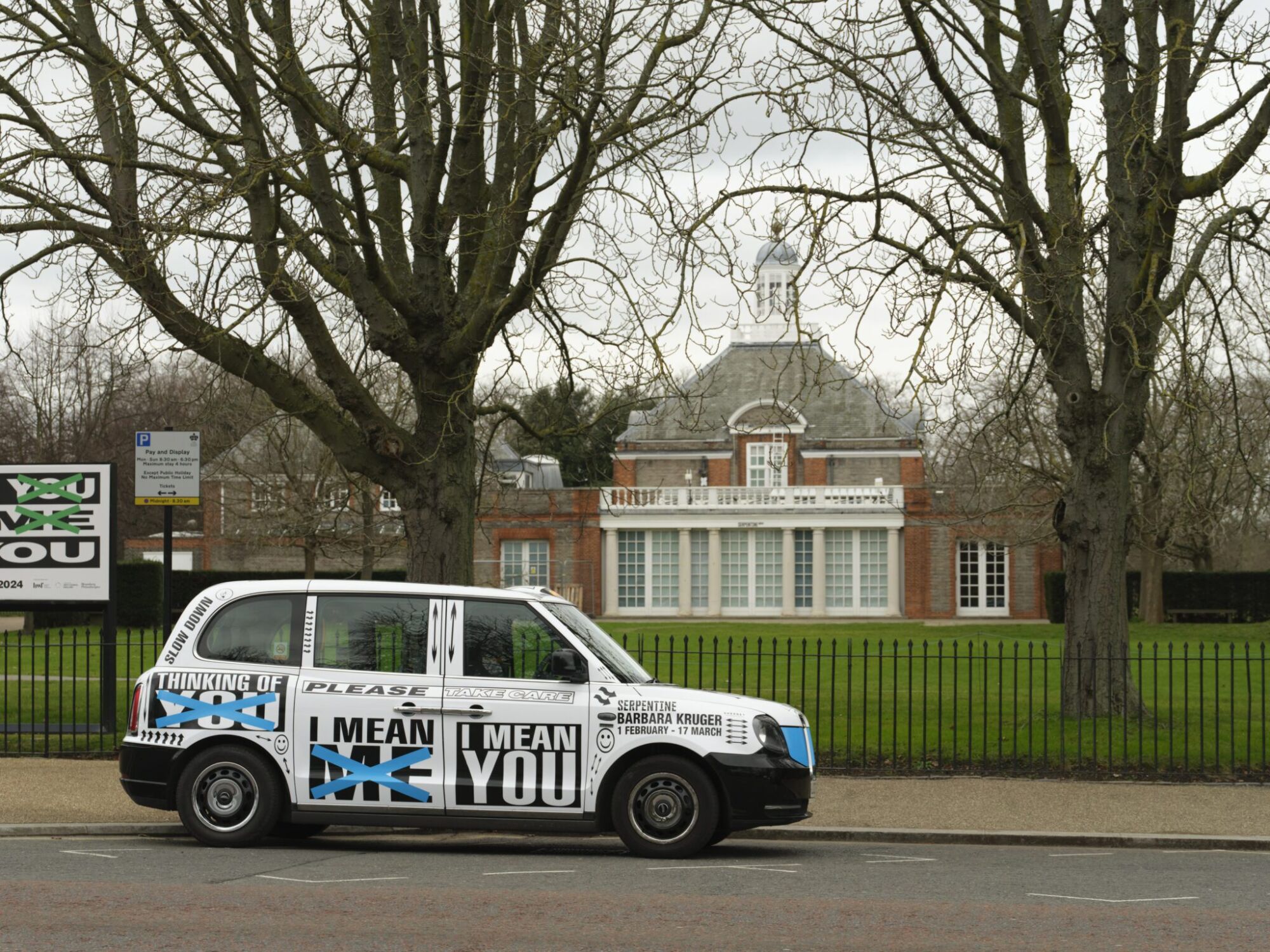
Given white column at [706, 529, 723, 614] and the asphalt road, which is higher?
white column at [706, 529, 723, 614]

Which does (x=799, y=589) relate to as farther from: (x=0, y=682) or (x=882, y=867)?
(x=882, y=867)

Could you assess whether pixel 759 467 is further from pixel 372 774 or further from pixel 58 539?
pixel 372 774

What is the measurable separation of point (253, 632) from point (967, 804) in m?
5.65

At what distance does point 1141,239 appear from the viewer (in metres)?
14.8

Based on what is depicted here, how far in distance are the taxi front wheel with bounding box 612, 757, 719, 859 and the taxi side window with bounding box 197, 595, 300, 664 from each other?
2350 mm

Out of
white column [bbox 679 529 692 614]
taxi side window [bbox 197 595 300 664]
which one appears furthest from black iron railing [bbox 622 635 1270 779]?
white column [bbox 679 529 692 614]

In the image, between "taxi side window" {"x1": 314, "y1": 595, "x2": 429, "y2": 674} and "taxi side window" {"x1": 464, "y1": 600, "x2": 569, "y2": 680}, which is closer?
"taxi side window" {"x1": 464, "y1": 600, "x2": 569, "y2": 680}

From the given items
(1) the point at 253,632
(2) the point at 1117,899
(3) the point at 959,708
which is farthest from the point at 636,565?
(2) the point at 1117,899

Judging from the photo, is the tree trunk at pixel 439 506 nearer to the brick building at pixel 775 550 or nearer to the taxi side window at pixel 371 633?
the taxi side window at pixel 371 633

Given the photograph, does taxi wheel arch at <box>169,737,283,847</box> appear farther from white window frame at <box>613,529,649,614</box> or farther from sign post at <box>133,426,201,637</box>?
white window frame at <box>613,529,649,614</box>

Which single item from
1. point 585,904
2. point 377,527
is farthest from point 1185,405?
point 377,527

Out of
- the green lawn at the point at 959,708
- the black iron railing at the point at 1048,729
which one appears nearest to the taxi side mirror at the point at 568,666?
the black iron railing at the point at 1048,729

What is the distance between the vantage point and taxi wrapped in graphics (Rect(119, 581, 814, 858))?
377 inches

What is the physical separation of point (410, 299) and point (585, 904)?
7.16 metres
